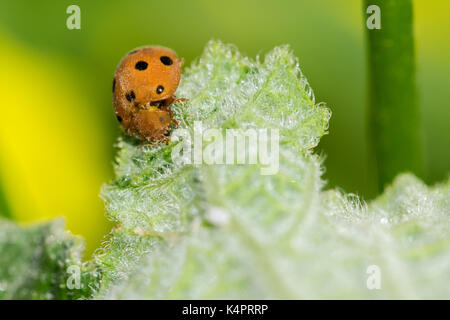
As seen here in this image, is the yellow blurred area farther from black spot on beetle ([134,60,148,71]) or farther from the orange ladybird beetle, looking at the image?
black spot on beetle ([134,60,148,71])

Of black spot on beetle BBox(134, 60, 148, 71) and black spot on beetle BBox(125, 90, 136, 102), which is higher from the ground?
black spot on beetle BBox(134, 60, 148, 71)

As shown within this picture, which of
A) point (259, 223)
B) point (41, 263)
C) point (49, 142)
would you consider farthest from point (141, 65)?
point (259, 223)

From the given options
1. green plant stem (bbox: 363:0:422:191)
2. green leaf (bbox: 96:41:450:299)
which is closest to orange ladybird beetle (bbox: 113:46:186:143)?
green leaf (bbox: 96:41:450:299)

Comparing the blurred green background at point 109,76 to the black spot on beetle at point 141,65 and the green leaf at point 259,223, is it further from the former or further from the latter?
the green leaf at point 259,223

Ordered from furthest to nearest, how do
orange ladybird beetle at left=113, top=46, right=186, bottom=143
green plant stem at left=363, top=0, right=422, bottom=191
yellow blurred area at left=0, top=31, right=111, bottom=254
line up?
1. yellow blurred area at left=0, top=31, right=111, bottom=254
2. orange ladybird beetle at left=113, top=46, right=186, bottom=143
3. green plant stem at left=363, top=0, right=422, bottom=191

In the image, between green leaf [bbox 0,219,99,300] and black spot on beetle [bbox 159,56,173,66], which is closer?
green leaf [bbox 0,219,99,300]
